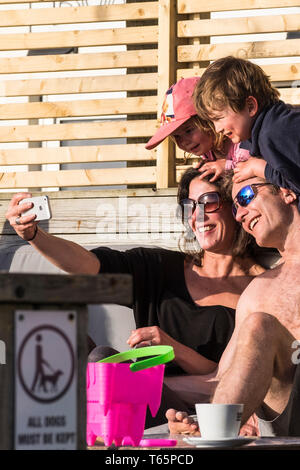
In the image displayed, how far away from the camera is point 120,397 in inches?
94.7

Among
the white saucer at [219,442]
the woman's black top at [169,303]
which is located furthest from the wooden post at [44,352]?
the woman's black top at [169,303]

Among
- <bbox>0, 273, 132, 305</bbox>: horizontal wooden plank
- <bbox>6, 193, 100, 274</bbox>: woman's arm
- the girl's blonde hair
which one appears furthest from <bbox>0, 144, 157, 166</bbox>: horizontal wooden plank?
<bbox>0, 273, 132, 305</bbox>: horizontal wooden plank

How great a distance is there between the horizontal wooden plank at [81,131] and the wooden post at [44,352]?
166 inches

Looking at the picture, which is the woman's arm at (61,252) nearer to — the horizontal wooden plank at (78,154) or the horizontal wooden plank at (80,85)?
the horizontal wooden plank at (78,154)

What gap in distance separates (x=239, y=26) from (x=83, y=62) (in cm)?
109

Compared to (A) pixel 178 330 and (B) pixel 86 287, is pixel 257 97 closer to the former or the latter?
(A) pixel 178 330

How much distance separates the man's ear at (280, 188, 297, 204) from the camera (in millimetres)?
3555

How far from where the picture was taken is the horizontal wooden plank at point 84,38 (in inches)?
231

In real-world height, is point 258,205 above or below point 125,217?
above

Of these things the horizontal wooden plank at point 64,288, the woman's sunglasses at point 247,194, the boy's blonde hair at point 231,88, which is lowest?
the woman's sunglasses at point 247,194

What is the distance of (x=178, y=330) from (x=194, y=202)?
611mm

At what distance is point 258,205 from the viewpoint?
3.62 meters

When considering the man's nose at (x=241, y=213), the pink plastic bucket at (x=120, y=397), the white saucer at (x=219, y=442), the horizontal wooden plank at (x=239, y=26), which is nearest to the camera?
the white saucer at (x=219, y=442)
